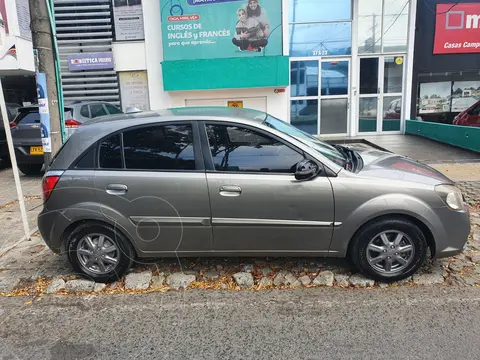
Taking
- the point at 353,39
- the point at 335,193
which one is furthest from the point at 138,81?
the point at 335,193

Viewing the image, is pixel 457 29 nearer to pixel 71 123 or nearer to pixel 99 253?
pixel 71 123

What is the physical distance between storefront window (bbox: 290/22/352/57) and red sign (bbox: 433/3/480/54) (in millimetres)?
2958

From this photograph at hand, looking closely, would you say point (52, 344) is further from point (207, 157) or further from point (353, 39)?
point (353, 39)

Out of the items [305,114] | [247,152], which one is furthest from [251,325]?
[305,114]

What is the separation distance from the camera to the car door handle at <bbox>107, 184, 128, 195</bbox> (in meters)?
3.43

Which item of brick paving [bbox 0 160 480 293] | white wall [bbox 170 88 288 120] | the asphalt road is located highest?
white wall [bbox 170 88 288 120]

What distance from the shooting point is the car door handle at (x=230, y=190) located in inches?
131

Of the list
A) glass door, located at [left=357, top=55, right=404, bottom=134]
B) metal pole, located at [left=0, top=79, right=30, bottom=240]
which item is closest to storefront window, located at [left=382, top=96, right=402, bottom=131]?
glass door, located at [left=357, top=55, right=404, bottom=134]

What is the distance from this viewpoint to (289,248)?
11.4 ft

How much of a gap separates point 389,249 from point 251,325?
1.48 metres

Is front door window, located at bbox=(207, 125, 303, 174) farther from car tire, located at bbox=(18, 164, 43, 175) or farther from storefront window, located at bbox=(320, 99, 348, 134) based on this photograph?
storefront window, located at bbox=(320, 99, 348, 134)

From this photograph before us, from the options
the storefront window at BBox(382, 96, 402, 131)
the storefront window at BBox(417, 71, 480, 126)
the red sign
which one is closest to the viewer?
the red sign

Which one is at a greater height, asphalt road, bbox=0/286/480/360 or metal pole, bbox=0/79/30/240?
metal pole, bbox=0/79/30/240

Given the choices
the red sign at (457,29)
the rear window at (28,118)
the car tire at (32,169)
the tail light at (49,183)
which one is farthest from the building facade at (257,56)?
the tail light at (49,183)
